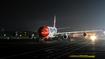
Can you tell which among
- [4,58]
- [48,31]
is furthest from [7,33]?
[4,58]

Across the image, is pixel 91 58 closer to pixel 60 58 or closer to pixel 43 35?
pixel 60 58

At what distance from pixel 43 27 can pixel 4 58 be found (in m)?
32.2

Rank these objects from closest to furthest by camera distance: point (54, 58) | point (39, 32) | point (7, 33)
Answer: point (54, 58), point (39, 32), point (7, 33)

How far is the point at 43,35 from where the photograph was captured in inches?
1777

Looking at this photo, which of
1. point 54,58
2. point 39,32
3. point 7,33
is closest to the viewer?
point 54,58

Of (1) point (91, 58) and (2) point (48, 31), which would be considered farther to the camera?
(2) point (48, 31)

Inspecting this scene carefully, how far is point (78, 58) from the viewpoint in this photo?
14.2m

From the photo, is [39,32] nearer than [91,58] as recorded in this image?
No

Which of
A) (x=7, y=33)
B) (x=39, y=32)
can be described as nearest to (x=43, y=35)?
(x=39, y=32)

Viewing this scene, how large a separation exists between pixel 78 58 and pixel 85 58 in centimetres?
71

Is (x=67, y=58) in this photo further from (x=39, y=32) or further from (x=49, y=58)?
(x=39, y=32)

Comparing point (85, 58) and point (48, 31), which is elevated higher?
point (48, 31)

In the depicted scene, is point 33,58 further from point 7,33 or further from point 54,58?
point 7,33

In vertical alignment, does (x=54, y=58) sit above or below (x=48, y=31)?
below
